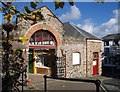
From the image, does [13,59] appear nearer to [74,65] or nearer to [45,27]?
[45,27]

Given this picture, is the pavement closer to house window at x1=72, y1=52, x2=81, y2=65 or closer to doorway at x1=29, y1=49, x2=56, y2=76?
doorway at x1=29, y1=49, x2=56, y2=76

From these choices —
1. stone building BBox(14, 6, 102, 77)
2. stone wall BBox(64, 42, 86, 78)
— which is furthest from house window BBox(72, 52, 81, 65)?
stone wall BBox(64, 42, 86, 78)

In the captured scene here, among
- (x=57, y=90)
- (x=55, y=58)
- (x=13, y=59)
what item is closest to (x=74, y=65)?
(x=55, y=58)

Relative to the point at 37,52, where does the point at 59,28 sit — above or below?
above

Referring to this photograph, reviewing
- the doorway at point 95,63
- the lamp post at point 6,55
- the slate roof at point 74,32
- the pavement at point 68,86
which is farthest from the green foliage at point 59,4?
the doorway at point 95,63

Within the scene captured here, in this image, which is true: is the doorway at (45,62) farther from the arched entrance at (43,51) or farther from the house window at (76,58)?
the house window at (76,58)

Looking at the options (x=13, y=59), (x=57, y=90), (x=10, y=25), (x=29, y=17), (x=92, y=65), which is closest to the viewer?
(x=29, y=17)

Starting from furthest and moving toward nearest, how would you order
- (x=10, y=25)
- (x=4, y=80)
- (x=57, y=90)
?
(x=57, y=90), (x=4, y=80), (x=10, y=25)

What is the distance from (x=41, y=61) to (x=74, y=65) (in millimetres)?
3124

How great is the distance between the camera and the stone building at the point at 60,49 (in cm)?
1942

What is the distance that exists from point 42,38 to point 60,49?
185 cm

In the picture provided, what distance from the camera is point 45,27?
63.2 feet

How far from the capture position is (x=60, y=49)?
20641 mm

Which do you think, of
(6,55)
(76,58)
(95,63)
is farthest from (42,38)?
(6,55)
